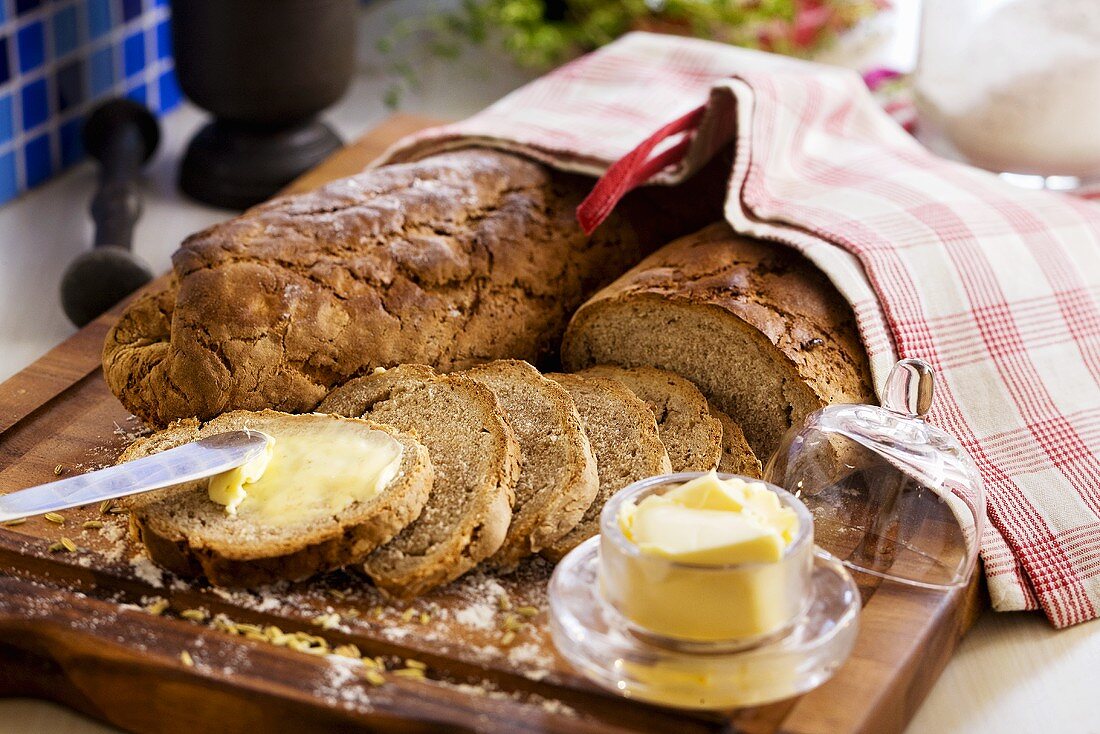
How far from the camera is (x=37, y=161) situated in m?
3.72

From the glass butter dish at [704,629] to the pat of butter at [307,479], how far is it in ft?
1.29

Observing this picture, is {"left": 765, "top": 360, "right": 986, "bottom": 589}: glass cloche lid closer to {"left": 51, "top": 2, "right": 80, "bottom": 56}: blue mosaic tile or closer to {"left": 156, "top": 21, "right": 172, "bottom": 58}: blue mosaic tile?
{"left": 51, "top": 2, "right": 80, "bottom": 56}: blue mosaic tile

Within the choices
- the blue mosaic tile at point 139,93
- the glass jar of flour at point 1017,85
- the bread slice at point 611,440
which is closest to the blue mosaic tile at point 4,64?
the blue mosaic tile at point 139,93

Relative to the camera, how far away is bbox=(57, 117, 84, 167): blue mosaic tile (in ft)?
12.5

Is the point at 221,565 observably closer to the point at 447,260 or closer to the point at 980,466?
the point at 447,260

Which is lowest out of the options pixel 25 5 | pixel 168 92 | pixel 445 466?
pixel 168 92

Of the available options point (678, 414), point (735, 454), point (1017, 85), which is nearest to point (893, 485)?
point (735, 454)

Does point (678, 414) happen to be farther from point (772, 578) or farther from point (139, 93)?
point (139, 93)

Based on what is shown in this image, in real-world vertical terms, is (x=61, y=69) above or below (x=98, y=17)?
below

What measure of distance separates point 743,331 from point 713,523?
659 mm

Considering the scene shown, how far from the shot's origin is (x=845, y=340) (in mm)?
2418

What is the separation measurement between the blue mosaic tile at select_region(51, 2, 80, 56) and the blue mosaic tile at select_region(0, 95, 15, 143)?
0.24 m

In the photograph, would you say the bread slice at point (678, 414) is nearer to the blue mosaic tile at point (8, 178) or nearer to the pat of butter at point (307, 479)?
the pat of butter at point (307, 479)

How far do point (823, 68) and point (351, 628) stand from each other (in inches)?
85.2
